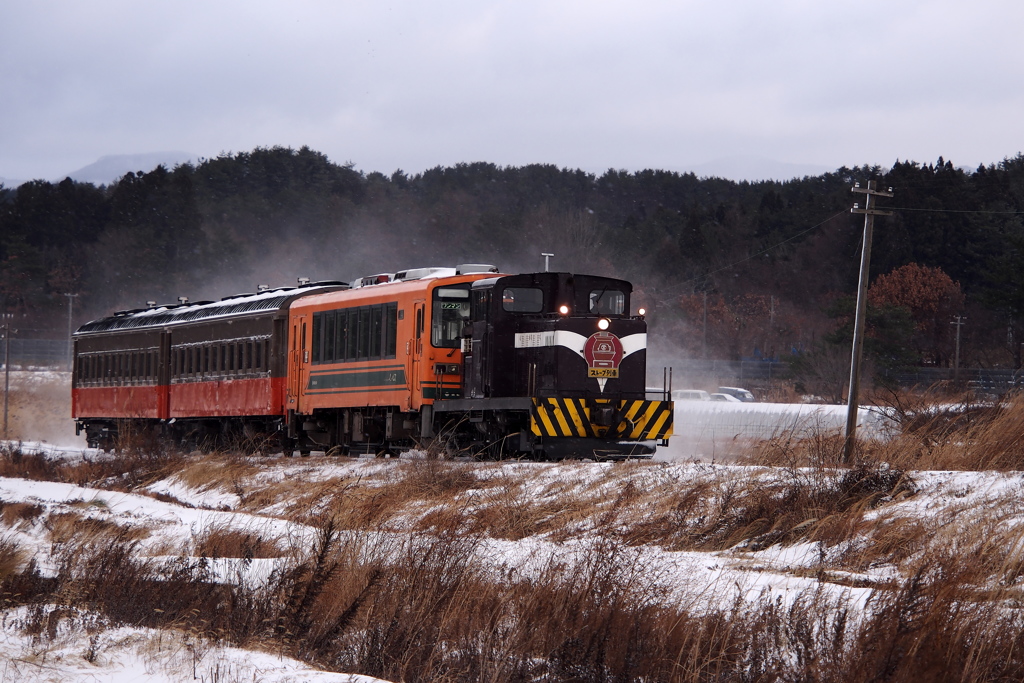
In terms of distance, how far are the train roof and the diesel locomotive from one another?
0.09 metres

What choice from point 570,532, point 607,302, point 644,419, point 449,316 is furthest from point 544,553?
point 449,316

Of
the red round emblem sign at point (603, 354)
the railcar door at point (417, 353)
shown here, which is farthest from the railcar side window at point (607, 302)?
the railcar door at point (417, 353)

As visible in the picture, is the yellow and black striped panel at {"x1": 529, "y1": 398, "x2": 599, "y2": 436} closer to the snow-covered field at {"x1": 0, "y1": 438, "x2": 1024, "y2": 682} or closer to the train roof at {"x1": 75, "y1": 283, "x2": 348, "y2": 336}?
the snow-covered field at {"x1": 0, "y1": 438, "x2": 1024, "y2": 682}

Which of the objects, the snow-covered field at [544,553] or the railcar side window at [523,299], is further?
the railcar side window at [523,299]

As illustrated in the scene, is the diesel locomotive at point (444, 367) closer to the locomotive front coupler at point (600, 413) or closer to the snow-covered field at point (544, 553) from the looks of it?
the locomotive front coupler at point (600, 413)

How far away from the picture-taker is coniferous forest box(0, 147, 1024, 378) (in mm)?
69312

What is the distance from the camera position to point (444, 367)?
1842cm

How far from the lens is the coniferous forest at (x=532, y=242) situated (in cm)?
6931

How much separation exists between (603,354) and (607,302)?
3.66 feet

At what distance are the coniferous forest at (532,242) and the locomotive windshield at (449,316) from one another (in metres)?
51.3

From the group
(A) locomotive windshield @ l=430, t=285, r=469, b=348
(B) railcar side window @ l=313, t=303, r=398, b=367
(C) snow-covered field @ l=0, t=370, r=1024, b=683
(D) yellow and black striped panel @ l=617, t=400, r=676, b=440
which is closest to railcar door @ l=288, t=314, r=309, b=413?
(B) railcar side window @ l=313, t=303, r=398, b=367

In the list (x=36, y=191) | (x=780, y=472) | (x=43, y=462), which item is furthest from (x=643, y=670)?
(x=36, y=191)

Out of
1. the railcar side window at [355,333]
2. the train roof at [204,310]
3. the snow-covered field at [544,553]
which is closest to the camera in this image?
the snow-covered field at [544,553]

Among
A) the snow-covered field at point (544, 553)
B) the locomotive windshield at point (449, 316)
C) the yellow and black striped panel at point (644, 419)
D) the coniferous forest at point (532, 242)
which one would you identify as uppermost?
the coniferous forest at point (532, 242)
